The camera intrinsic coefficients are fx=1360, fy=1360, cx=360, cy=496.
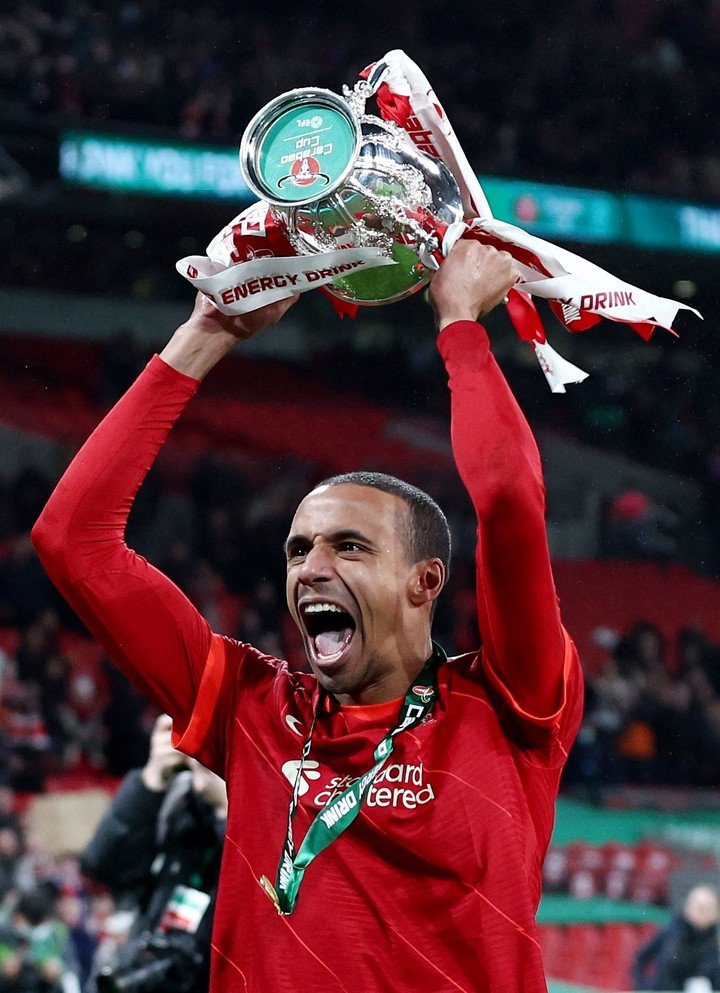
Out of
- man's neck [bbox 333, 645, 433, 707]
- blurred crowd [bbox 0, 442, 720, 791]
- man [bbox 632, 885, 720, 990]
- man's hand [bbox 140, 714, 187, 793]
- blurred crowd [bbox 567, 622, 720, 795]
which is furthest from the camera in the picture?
blurred crowd [bbox 567, 622, 720, 795]

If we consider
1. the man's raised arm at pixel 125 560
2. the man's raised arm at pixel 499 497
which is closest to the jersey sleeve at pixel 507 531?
the man's raised arm at pixel 499 497

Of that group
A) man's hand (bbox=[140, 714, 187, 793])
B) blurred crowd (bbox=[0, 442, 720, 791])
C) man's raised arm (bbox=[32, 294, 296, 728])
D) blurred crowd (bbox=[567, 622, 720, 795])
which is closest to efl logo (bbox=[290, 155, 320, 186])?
man's raised arm (bbox=[32, 294, 296, 728])

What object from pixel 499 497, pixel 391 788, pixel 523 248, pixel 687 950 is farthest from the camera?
pixel 687 950

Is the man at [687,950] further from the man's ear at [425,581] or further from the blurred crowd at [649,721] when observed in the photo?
the man's ear at [425,581]

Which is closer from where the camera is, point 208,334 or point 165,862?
point 208,334

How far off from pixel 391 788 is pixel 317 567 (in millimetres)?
326

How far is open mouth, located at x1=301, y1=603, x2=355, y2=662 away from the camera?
1.94 metres

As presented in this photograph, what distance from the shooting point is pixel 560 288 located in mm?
1969

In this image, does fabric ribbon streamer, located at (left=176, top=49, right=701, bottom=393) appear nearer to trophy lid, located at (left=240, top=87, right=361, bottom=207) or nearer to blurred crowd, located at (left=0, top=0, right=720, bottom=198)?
trophy lid, located at (left=240, top=87, right=361, bottom=207)

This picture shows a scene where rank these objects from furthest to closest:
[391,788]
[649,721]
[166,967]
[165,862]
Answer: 1. [649,721]
2. [165,862]
3. [166,967]
4. [391,788]

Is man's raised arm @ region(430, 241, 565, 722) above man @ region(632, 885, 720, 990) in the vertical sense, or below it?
above

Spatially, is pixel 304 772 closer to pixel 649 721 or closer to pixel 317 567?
pixel 317 567

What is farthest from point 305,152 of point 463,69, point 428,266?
point 463,69

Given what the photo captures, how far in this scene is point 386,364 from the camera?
11281mm
